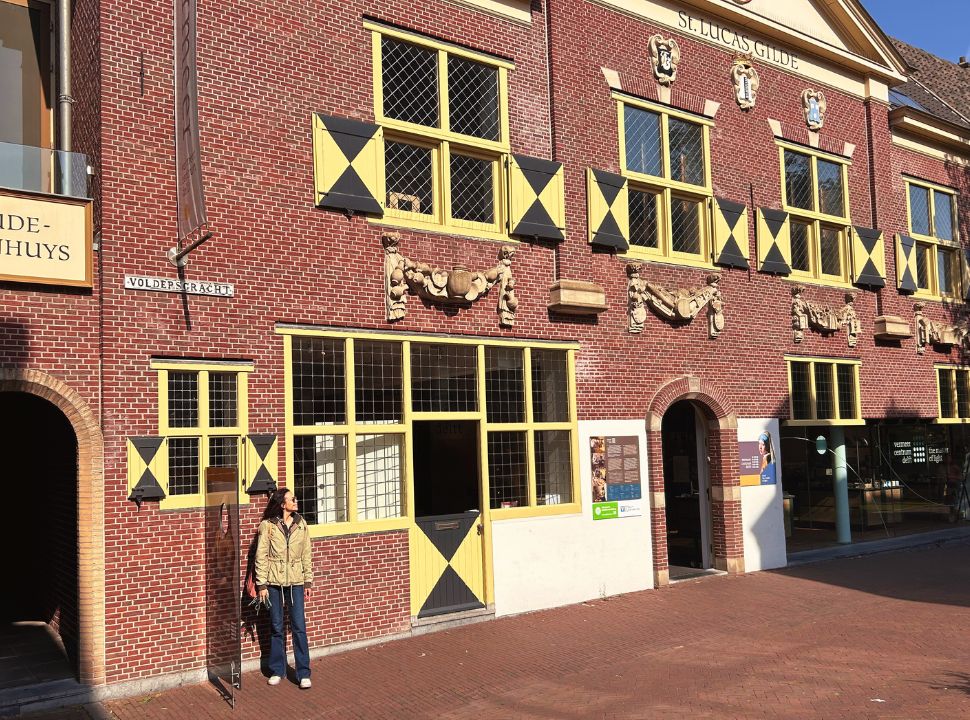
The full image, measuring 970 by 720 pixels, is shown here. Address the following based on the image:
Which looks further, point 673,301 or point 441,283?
point 673,301

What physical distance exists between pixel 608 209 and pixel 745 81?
14.0 ft

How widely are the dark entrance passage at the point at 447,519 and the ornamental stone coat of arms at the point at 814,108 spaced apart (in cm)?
927

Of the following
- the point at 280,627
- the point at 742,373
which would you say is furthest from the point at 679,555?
the point at 280,627

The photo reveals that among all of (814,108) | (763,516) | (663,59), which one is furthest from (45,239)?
(814,108)

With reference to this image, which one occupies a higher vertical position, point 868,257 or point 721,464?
point 868,257

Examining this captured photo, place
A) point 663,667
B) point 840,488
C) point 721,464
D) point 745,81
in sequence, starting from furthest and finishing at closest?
1. point 840,488
2. point 745,81
3. point 721,464
4. point 663,667

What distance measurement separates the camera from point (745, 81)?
50.8 feet

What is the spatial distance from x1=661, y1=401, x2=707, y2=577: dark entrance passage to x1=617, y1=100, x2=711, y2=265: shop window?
8.98 ft

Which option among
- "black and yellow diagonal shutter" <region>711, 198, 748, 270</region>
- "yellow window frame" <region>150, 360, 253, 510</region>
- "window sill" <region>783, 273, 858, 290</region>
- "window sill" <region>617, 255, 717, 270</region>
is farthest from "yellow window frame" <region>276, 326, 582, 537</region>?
"window sill" <region>783, 273, 858, 290</region>

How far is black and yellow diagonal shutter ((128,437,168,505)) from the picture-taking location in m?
8.87

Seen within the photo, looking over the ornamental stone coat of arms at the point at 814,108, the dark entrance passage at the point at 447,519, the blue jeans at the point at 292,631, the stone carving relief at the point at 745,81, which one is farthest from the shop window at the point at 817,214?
the blue jeans at the point at 292,631

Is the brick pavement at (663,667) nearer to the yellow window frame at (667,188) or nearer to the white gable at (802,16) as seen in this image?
the yellow window frame at (667,188)

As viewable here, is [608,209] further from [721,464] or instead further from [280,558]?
[280,558]

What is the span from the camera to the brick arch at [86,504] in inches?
336
